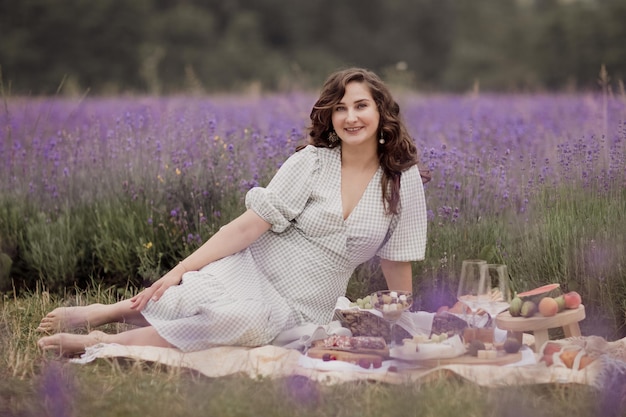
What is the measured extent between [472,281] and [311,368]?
653 millimetres

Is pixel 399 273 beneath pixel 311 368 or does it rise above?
above

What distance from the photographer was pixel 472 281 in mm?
3207

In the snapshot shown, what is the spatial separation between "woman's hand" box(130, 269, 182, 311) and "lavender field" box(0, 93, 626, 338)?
3.55ft

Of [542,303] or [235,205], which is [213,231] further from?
[542,303]

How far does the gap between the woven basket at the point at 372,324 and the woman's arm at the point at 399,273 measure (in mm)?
312

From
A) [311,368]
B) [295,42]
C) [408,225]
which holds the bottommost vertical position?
[311,368]

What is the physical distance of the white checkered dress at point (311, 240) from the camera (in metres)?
3.64

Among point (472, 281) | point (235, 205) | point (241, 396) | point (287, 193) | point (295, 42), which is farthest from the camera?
point (295, 42)

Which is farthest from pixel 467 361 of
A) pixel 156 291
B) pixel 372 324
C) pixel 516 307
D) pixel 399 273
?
pixel 156 291

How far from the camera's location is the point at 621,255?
3852mm

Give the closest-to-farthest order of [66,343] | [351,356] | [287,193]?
1. [351,356]
2. [66,343]
3. [287,193]

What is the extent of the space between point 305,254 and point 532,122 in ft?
14.3

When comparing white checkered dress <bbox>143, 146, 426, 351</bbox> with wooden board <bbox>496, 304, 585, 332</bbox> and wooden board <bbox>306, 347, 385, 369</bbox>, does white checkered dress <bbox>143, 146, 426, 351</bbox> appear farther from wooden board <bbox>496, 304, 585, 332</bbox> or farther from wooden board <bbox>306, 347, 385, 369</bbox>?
wooden board <bbox>496, 304, 585, 332</bbox>

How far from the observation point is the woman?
11.9ft
